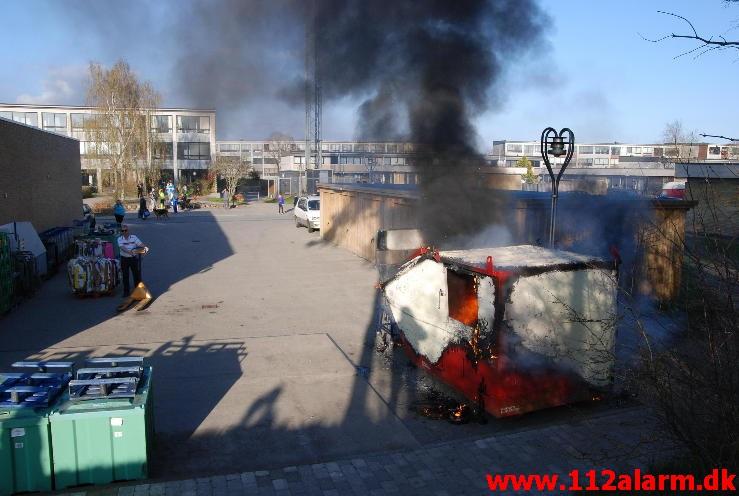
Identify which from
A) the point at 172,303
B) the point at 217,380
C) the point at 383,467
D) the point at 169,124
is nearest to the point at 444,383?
the point at 383,467

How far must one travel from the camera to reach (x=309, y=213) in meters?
20.4

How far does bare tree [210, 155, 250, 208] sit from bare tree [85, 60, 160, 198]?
5.57 m

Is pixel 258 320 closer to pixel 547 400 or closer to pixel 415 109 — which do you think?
pixel 415 109

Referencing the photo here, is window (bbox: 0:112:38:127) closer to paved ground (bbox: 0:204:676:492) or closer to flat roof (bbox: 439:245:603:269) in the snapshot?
paved ground (bbox: 0:204:676:492)

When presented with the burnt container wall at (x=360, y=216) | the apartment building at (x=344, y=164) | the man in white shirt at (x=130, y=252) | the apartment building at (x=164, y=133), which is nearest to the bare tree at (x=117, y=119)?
the apartment building at (x=164, y=133)

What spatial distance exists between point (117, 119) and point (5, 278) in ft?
105

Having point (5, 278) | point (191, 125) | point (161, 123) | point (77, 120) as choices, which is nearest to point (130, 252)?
point (5, 278)

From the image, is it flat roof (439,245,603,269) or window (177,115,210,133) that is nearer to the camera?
flat roof (439,245,603,269)

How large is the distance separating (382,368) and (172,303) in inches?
187

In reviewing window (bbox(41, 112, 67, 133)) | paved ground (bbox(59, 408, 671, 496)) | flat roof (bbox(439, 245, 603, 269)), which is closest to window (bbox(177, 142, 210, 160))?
window (bbox(41, 112, 67, 133))

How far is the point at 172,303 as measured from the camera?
9.75 m

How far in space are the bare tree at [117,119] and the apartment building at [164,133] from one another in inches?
31.7

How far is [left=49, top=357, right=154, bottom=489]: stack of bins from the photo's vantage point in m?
3.84

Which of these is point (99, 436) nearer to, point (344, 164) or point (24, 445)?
point (24, 445)
